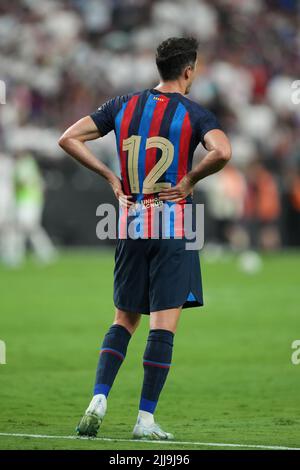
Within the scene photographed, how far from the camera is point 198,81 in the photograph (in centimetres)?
2745

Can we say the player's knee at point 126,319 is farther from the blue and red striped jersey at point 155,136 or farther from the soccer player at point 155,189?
the blue and red striped jersey at point 155,136

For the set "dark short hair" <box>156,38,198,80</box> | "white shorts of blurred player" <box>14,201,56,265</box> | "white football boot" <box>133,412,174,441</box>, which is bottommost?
"white football boot" <box>133,412,174,441</box>

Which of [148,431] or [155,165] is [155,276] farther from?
[148,431]

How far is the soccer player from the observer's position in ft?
23.3

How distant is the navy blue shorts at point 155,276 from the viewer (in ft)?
23.4

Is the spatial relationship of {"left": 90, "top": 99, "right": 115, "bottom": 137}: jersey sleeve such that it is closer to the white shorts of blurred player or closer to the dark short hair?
the dark short hair

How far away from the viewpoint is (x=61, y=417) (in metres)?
8.05

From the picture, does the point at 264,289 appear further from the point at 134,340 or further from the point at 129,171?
the point at 129,171

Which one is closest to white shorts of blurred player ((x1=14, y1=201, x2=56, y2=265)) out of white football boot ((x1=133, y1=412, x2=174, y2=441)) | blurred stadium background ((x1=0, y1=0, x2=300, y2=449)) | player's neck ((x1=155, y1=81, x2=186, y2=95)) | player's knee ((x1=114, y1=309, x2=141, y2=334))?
blurred stadium background ((x1=0, y1=0, x2=300, y2=449))

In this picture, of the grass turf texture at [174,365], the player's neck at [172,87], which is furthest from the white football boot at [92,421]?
the player's neck at [172,87]

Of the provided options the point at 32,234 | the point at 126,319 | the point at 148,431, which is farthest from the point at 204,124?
the point at 32,234

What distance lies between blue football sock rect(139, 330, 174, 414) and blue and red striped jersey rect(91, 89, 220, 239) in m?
0.84

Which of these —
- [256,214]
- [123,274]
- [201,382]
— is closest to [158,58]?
[123,274]

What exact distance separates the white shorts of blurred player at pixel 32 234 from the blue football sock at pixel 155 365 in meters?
16.8
